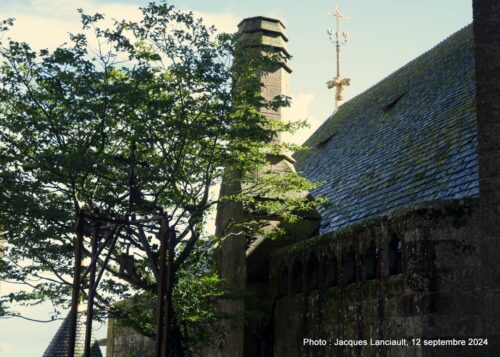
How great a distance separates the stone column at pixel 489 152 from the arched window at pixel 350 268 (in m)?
3.80

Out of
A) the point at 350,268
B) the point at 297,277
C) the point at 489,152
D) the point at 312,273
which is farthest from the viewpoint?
the point at 297,277

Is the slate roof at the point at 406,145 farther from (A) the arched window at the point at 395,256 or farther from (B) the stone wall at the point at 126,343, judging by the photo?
(B) the stone wall at the point at 126,343

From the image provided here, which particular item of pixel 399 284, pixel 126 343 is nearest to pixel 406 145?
pixel 399 284

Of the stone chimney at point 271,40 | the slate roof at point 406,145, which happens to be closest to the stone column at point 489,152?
the slate roof at point 406,145

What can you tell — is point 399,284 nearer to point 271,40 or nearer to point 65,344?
point 271,40

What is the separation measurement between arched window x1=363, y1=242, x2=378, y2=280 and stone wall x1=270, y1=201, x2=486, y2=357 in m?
0.02

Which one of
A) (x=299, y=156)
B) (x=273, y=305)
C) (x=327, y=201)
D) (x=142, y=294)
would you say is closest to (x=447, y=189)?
(x=327, y=201)

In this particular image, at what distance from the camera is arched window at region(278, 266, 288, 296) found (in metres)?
16.6

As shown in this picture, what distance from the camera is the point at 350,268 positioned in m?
14.1

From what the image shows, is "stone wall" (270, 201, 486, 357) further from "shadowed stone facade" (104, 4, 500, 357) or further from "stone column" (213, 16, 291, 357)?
"stone column" (213, 16, 291, 357)

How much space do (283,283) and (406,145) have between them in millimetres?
4121

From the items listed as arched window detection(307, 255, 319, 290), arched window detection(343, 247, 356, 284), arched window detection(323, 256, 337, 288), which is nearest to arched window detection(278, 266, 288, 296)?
arched window detection(307, 255, 319, 290)

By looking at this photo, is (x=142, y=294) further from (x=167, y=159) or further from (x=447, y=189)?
(x=447, y=189)

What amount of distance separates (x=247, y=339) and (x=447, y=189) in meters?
5.65
